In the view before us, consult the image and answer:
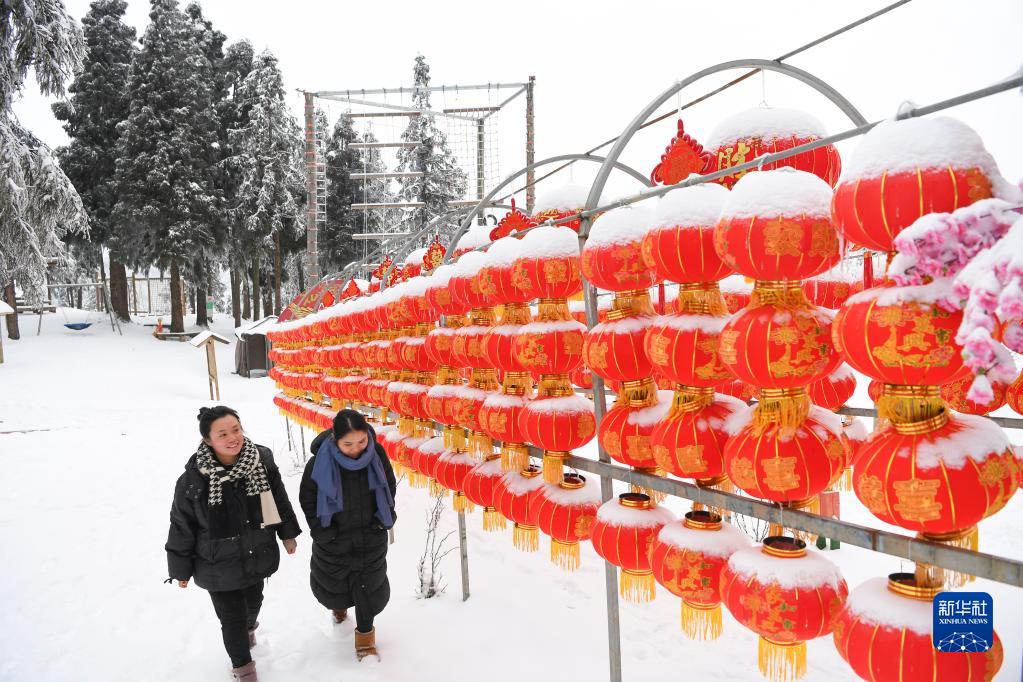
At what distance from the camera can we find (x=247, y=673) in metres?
3.82

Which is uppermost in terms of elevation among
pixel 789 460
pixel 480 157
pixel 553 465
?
pixel 480 157

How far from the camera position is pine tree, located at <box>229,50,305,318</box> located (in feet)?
77.3

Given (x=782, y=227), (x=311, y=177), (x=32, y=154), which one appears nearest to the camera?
(x=782, y=227)

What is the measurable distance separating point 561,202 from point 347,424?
1.81 m

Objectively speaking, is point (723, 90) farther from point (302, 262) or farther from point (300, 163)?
point (302, 262)

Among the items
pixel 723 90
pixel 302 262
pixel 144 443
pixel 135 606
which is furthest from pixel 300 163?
pixel 723 90

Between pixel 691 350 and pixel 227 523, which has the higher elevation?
pixel 691 350

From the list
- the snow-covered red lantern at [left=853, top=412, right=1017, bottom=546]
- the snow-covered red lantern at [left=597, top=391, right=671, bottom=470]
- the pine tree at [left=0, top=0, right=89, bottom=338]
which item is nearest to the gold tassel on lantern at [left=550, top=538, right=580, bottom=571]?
the snow-covered red lantern at [left=597, top=391, right=671, bottom=470]

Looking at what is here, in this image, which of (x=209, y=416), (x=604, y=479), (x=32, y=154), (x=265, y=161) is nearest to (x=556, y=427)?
(x=604, y=479)

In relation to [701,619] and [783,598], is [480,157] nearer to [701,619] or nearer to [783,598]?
[701,619]

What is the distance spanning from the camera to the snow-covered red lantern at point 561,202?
347 centimetres

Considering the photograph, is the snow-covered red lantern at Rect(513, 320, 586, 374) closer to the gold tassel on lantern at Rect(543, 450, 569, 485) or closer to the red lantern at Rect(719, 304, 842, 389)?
the gold tassel on lantern at Rect(543, 450, 569, 485)

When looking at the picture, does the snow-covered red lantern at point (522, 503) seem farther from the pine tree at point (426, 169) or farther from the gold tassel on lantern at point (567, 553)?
the pine tree at point (426, 169)

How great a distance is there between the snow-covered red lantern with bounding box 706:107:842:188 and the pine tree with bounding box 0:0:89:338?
57.6 feet
